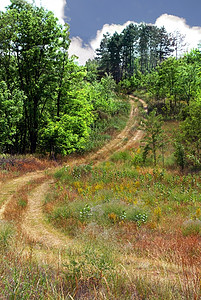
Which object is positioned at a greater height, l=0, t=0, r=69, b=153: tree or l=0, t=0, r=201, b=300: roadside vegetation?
l=0, t=0, r=69, b=153: tree

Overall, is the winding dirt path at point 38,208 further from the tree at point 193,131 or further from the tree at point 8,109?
the tree at point 193,131

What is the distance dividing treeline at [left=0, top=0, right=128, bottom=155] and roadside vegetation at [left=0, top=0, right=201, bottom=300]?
0.11 metres

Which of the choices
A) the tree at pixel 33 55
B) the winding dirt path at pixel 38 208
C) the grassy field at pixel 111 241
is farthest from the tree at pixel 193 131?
the tree at pixel 33 55

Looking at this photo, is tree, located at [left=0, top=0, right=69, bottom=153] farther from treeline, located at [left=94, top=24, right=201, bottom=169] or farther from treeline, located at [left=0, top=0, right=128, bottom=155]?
treeline, located at [left=94, top=24, right=201, bottom=169]

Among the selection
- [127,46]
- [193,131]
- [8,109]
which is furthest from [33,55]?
[127,46]

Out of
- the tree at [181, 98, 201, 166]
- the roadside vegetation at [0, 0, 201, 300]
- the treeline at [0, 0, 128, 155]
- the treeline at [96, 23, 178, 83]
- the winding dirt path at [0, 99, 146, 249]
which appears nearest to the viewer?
the roadside vegetation at [0, 0, 201, 300]

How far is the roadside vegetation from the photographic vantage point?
11.9ft

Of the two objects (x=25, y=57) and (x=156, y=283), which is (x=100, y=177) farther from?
(x=25, y=57)

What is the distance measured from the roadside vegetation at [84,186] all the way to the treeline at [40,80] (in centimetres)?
11

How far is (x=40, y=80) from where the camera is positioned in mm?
21656

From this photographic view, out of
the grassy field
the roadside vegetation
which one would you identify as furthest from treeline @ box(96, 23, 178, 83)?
the grassy field

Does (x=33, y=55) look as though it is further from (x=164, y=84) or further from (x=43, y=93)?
(x=164, y=84)

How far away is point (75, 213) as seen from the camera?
9.52 metres

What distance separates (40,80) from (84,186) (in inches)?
535
